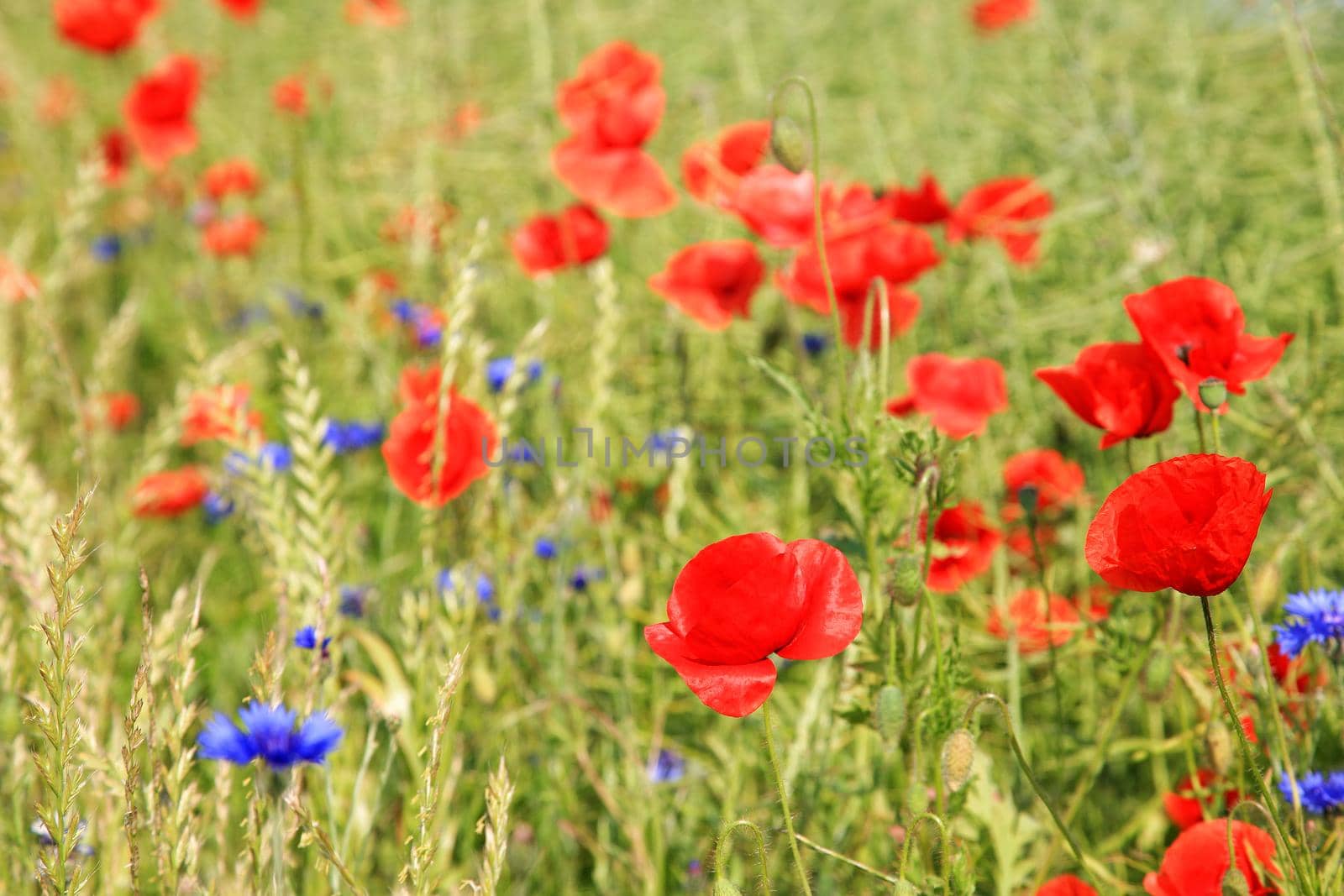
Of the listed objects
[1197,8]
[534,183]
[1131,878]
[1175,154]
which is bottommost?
[1131,878]

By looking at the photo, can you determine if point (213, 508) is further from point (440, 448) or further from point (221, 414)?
point (440, 448)

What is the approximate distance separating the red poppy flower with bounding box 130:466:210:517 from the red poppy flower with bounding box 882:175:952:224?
50.5 inches

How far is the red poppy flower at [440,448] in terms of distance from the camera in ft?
4.49

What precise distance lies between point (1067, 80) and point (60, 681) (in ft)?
7.17

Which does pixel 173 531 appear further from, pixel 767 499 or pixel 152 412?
pixel 767 499

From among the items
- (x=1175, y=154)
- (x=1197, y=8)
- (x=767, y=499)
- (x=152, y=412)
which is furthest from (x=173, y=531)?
(x=1197, y=8)

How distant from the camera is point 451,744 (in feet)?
4.30

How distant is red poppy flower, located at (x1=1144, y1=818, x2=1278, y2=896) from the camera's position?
37.1 inches

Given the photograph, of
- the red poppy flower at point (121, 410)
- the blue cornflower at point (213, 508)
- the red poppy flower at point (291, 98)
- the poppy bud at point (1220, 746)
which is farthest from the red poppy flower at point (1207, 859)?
the red poppy flower at point (291, 98)

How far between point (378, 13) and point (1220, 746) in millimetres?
3034

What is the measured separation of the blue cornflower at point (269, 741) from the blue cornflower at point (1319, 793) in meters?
0.81

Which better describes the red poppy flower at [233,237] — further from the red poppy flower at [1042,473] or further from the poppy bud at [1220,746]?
Result: the poppy bud at [1220,746]

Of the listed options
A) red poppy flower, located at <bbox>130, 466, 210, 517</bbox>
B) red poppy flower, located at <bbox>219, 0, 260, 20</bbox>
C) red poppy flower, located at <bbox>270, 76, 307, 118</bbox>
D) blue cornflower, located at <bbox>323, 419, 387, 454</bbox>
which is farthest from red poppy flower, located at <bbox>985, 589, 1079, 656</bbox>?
red poppy flower, located at <bbox>219, 0, 260, 20</bbox>

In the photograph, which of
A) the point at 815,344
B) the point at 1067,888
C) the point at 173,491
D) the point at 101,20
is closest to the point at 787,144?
the point at 1067,888
